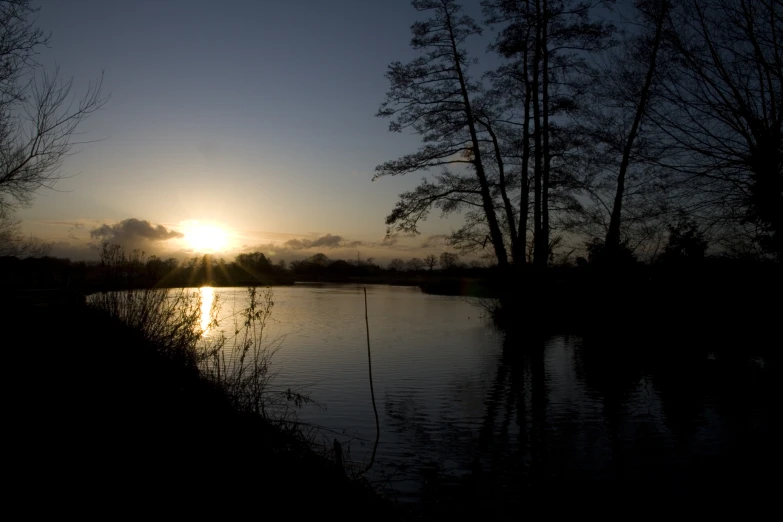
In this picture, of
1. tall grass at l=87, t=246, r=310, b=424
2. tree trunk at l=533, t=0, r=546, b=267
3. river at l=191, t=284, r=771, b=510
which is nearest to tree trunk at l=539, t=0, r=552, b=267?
tree trunk at l=533, t=0, r=546, b=267

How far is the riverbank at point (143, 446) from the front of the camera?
3.98 metres

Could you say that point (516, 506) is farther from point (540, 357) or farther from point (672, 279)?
point (672, 279)

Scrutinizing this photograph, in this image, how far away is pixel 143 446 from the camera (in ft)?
15.7

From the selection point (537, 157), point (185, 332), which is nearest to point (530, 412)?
point (185, 332)

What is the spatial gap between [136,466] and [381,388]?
5.62 meters

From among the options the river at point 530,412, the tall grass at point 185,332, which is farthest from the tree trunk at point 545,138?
the tall grass at point 185,332

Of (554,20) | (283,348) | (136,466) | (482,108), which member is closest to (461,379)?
(283,348)

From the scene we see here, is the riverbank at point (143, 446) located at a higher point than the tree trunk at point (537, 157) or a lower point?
lower

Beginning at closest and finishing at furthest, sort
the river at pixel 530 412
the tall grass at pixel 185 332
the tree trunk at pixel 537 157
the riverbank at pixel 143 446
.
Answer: the riverbank at pixel 143 446 → the river at pixel 530 412 → the tall grass at pixel 185 332 → the tree trunk at pixel 537 157

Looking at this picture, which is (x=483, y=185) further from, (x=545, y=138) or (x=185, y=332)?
(x=185, y=332)

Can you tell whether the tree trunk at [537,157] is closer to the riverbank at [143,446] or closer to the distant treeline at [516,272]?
the distant treeline at [516,272]

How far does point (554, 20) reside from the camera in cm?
1708

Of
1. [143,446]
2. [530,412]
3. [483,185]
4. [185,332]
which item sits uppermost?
[483,185]

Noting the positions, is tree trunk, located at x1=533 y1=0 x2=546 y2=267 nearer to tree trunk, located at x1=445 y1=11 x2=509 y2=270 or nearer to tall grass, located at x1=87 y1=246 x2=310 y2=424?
tree trunk, located at x1=445 y1=11 x2=509 y2=270
